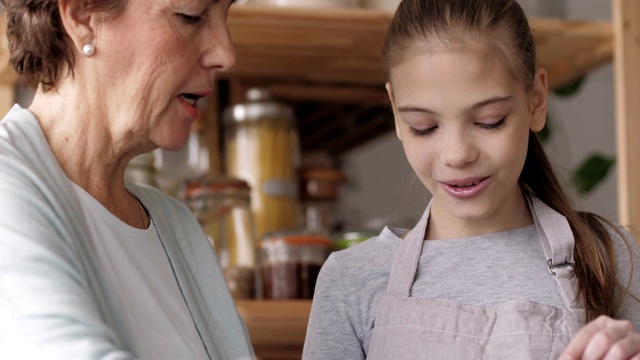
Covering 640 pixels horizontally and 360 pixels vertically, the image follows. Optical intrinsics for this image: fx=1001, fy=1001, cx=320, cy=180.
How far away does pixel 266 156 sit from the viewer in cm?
222

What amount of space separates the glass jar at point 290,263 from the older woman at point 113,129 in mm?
744

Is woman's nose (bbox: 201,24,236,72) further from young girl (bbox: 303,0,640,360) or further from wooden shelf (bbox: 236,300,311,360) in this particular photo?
wooden shelf (bbox: 236,300,311,360)

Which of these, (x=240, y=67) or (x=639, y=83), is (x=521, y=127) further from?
(x=240, y=67)

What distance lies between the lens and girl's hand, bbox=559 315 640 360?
1.09 metres

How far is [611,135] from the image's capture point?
15.4 feet

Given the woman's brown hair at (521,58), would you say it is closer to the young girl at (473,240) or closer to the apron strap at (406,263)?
the young girl at (473,240)

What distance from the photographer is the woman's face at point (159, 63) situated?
1097 mm

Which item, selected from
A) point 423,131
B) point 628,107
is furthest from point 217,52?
point 628,107

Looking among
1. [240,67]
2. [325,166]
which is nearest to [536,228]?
[240,67]

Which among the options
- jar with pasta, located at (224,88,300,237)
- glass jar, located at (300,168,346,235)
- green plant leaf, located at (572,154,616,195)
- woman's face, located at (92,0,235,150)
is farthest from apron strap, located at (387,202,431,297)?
green plant leaf, located at (572,154,616,195)

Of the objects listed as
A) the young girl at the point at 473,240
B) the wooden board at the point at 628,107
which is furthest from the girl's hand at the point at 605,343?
the wooden board at the point at 628,107

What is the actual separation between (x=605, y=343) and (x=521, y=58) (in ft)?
1.41

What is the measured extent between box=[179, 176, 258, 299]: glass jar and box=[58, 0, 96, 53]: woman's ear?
3.07 ft

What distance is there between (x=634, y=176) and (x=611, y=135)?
279 centimetres
